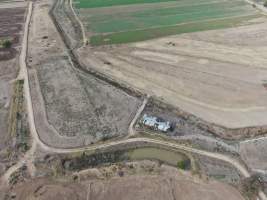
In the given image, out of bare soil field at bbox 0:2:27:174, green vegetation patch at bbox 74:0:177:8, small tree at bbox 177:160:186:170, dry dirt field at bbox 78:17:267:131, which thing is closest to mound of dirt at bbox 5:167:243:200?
small tree at bbox 177:160:186:170

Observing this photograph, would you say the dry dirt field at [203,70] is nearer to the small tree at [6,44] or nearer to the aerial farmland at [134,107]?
the aerial farmland at [134,107]

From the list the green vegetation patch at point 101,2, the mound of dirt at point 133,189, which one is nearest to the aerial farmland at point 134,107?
the mound of dirt at point 133,189

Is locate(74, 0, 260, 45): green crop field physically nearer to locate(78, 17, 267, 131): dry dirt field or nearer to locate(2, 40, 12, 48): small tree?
locate(78, 17, 267, 131): dry dirt field

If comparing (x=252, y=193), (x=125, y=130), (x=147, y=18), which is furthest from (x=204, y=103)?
(x=147, y=18)

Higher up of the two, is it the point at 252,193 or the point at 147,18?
the point at 147,18

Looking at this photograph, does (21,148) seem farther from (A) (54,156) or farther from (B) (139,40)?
(B) (139,40)

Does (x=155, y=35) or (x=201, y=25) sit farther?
(x=201, y=25)

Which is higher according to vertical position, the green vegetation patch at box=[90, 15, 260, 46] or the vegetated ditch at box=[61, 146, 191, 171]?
the green vegetation patch at box=[90, 15, 260, 46]

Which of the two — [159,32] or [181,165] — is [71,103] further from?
[159,32]
